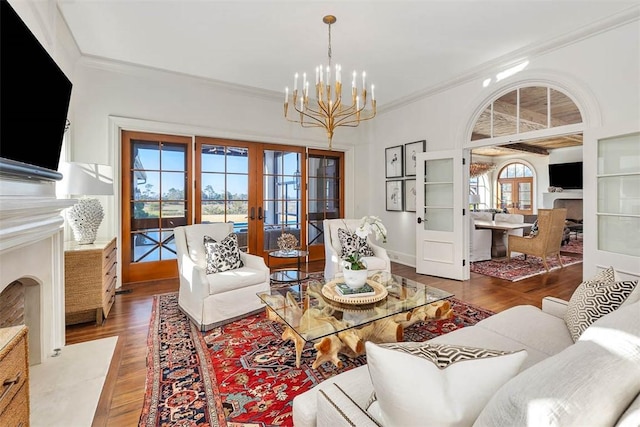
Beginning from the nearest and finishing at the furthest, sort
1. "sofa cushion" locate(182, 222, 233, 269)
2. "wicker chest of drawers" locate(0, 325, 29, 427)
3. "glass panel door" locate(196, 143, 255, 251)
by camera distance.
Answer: "wicker chest of drawers" locate(0, 325, 29, 427) < "sofa cushion" locate(182, 222, 233, 269) < "glass panel door" locate(196, 143, 255, 251)

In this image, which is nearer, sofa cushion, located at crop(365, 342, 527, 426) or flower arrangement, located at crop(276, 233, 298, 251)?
sofa cushion, located at crop(365, 342, 527, 426)

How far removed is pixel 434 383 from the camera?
734 millimetres

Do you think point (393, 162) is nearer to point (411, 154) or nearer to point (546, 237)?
point (411, 154)

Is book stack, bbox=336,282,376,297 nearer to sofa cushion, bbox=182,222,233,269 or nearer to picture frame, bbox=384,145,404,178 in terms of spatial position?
sofa cushion, bbox=182,222,233,269

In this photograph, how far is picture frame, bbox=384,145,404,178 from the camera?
5164 millimetres

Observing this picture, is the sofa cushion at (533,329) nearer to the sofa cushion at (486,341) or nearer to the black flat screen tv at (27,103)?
the sofa cushion at (486,341)

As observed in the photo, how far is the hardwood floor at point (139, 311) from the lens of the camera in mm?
1729

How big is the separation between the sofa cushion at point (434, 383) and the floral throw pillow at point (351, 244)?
9.20 ft

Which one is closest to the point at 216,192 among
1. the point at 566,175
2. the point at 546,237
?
the point at 546,237

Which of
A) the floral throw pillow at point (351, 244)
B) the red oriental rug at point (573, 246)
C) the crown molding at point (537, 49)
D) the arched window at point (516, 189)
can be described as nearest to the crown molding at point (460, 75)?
the crown molding at point (537, 49)

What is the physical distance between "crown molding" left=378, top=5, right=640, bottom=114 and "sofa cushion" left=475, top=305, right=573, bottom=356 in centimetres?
286

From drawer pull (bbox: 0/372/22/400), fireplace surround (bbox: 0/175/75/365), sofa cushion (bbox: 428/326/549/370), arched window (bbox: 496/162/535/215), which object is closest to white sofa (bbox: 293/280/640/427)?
sofa cushion (bbox: 428/326/549/370)

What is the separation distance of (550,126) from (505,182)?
8178 mm

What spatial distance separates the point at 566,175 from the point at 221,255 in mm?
9840
